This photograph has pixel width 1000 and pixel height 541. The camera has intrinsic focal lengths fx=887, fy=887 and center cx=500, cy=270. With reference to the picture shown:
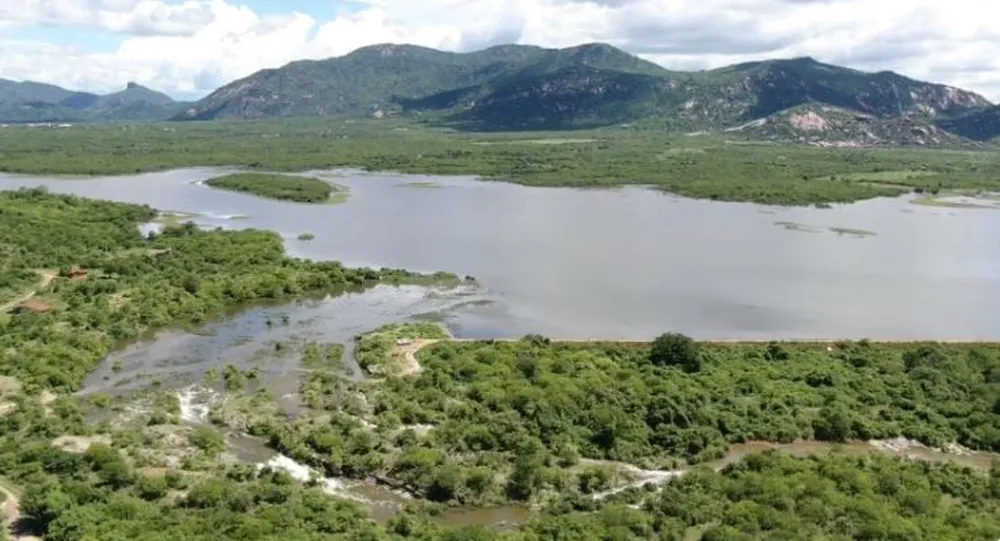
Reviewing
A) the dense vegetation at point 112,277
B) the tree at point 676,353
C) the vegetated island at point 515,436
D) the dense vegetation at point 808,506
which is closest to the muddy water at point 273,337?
the vegetated island at point 515,436

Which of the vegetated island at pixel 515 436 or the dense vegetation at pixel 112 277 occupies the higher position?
the dense vegetation at pixel 112 277

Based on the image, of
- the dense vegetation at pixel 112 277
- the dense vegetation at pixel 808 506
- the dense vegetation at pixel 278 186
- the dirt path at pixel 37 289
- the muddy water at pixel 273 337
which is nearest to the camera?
the dense vegetation at pixel 808 506

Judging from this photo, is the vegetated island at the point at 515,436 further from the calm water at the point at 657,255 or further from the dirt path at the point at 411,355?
the calm water at the point at 657,255

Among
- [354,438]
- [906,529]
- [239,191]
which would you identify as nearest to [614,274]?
[354,438]

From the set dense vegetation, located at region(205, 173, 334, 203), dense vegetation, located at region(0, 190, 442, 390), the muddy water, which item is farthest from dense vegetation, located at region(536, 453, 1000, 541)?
dense vegetation, located at region(205, 173, 334, 203)

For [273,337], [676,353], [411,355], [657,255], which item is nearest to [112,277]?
[273,337]

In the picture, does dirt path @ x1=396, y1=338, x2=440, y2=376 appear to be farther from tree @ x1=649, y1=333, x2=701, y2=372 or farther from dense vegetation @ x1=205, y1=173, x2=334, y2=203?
dense vegetation @ x1=205, y1=173, x2=334, y2=203

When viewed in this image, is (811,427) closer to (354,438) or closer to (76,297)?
(354,438)
